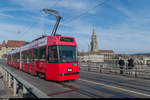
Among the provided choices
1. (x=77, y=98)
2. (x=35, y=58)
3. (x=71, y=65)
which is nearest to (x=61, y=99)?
(x=77, y=98)

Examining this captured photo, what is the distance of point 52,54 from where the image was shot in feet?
30.8

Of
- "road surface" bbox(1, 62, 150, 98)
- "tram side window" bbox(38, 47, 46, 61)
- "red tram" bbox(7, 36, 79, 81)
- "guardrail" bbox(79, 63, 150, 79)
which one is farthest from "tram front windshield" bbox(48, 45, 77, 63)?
"guardrail" bbox(79, 63, 150, 79)

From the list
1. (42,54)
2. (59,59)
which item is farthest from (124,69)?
(42,54)

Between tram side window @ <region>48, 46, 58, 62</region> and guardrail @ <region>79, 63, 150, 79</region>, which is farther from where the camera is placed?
guardrail @ <region>79, 63, 150, 79</region>

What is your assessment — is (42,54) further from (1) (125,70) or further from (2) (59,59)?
(1) (125,70)

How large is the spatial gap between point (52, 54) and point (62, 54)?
0.71 metres

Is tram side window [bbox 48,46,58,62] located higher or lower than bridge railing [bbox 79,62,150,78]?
higher

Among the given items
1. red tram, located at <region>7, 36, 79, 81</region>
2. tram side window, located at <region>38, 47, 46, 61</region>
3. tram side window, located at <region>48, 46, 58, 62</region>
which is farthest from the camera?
tram side window, located at <region>38, 47, 46, 61</region>

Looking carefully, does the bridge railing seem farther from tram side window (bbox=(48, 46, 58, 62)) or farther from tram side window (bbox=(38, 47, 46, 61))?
tram side window (bbox=(38, 47, 46, 61))

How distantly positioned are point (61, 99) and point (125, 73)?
1058 cm

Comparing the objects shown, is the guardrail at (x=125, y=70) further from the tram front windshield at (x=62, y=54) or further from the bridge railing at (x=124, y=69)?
the tram front windshield at (x=62, y=54)

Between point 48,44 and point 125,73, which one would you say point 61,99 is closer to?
point 48,44

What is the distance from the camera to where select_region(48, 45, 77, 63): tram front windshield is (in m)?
9.06

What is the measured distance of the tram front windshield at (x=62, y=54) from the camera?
9.06 meters
